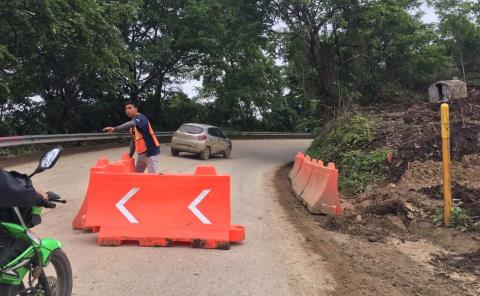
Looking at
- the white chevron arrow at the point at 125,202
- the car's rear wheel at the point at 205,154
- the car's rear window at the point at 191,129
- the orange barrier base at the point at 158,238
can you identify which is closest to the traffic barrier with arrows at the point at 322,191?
the orange barrier base at the point at 158,238

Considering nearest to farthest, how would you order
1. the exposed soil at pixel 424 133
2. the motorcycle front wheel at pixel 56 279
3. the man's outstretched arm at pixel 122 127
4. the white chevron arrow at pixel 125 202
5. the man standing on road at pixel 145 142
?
the motorcycle front wheel at pixel 56 279 < the white chevron arrow at pixel 125 202 < the man's outstretched arm at pixel 122 127 < the man standing on road at pixel 145 142 < the exposed soil at pixel 424 133

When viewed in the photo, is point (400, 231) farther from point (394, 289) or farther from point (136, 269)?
point (136, 269)

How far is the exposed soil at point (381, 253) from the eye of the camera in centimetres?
568

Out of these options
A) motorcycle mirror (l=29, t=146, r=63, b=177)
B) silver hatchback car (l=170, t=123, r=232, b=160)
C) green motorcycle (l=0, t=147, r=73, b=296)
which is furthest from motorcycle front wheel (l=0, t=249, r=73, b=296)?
silver hatchback car (l=170, t=123, r=232, b=160)

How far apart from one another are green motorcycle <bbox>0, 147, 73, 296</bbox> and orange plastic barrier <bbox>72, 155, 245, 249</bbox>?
301cm

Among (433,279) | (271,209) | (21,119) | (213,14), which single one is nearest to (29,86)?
(21,119)

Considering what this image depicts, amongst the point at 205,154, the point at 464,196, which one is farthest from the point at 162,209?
the point at 205,154

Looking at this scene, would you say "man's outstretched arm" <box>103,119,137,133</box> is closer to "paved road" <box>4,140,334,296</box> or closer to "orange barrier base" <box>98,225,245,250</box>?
"paved road" <box>4,140,334,296</box>

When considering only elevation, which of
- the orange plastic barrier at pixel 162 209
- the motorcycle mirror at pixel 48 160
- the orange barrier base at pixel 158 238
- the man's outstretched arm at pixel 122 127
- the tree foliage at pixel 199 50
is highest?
the tree foliage at pixel 199 50

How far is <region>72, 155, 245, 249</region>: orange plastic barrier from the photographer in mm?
6949

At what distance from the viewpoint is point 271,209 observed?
10.5 m

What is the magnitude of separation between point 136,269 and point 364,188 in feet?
25.4

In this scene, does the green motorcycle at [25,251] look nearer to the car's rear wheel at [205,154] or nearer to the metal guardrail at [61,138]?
the metal guardrail at [61,138]

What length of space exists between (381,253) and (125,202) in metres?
3.55
